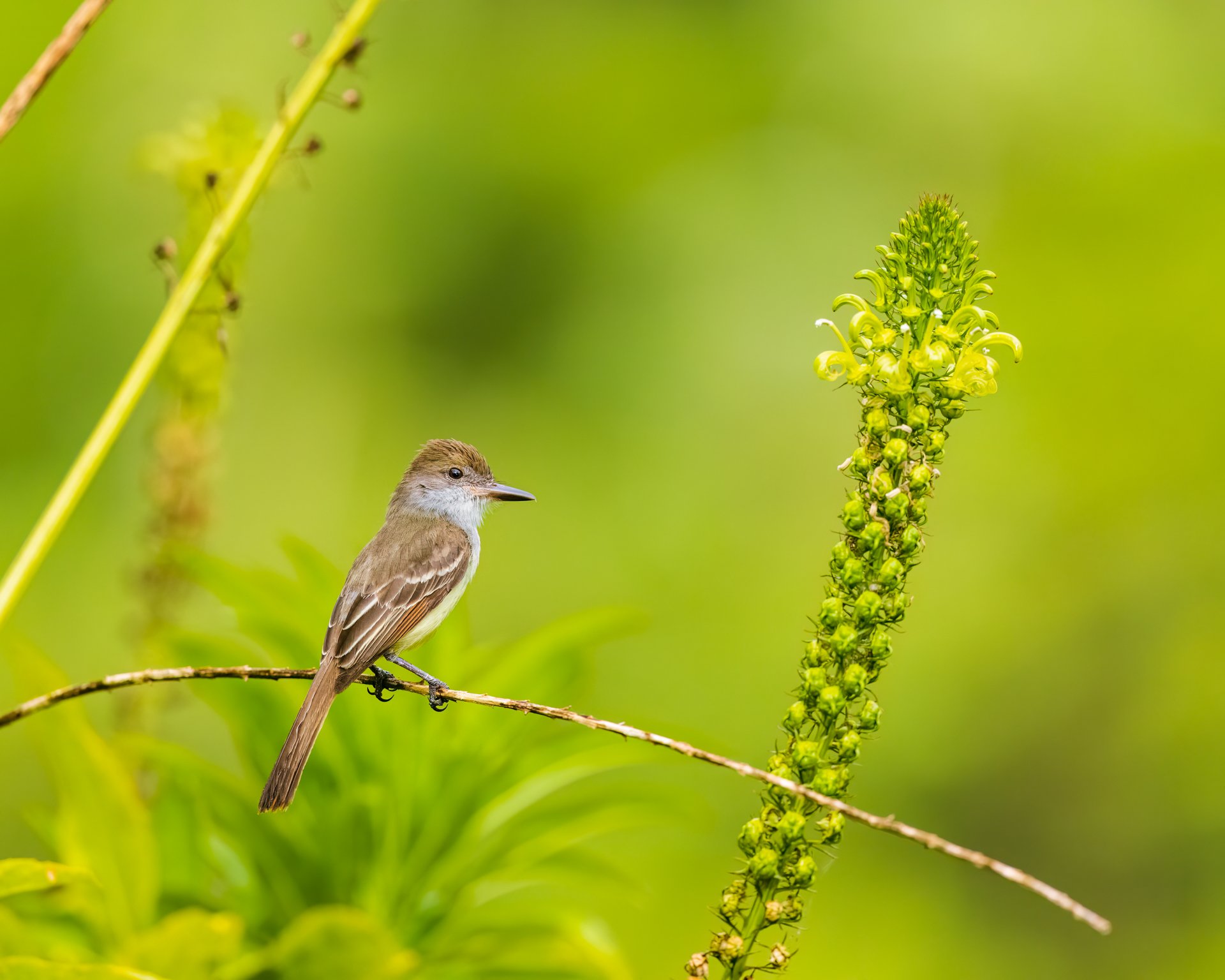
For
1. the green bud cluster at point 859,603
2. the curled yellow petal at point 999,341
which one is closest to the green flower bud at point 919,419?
the green bud cluster at point 859,603

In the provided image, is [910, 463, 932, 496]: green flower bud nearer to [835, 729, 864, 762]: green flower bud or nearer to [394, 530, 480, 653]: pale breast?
[835, 729, 864, 762]: green flower bud

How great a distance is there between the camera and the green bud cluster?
1.25 m

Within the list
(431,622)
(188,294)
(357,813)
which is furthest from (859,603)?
(431,622)

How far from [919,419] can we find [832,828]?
0.41 metres

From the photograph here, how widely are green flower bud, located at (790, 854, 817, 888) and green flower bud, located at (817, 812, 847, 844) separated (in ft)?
0.08

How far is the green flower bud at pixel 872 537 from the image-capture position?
4.08 feet

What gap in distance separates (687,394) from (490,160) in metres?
1.83

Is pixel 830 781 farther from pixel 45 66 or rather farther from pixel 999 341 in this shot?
pixel 45 66

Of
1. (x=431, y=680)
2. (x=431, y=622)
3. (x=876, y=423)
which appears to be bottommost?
(x=431, y=680)

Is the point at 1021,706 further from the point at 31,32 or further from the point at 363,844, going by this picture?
the point at 31,32

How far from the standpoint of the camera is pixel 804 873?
1239 mm

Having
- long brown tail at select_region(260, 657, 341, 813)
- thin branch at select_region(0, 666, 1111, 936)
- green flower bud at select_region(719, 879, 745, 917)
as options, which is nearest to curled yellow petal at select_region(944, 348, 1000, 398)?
thin branch at select_region(0, 666, 1111, 936)

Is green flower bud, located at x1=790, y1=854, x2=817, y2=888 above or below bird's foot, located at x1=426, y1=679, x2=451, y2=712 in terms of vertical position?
above

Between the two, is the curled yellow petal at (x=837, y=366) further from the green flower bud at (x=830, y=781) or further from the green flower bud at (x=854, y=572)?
the green flower bud at (x=830, y=781)
